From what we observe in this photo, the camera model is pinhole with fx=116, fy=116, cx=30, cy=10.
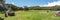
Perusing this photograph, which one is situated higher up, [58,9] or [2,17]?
[58,9]

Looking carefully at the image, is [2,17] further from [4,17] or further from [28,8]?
[28,8]

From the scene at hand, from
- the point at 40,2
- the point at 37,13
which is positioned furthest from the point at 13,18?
the point at 40,2

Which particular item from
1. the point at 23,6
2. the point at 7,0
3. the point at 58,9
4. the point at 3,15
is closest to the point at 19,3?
the point at 23,6

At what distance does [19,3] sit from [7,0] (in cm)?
19

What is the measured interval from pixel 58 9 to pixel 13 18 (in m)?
0.71

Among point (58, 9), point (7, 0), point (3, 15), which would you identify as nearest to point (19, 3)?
point (7, 0)

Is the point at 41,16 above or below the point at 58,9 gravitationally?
below

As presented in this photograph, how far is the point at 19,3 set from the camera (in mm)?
1843

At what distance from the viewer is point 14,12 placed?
1810 mm

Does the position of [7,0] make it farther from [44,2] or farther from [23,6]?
[44,2]

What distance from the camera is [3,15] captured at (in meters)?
1.78

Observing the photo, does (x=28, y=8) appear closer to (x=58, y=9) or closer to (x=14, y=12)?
(x=14, y=12)

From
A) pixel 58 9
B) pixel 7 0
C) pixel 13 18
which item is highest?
pixel 7 0

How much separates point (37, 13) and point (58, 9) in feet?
1.10
